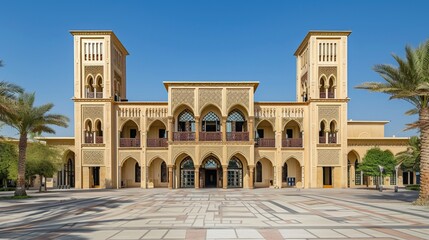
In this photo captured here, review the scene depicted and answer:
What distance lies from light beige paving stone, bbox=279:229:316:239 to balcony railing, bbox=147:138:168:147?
27.9 meters

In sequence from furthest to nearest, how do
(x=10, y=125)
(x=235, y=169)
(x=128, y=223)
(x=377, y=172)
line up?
(x=235, y=169) → (x=377, y=172) → (x=10, y=125) → (x=128, y=223)

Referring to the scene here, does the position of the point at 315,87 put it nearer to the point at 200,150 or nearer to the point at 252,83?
the point at 252,83

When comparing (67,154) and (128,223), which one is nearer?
(128,223)

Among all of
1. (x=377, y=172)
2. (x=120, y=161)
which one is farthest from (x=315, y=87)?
(x=120, y=161)

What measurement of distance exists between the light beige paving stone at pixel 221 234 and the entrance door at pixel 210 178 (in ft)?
95.5

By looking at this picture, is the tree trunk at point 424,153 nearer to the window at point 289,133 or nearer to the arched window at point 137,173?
the window at point 289,133

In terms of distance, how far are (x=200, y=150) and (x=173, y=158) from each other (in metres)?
2.87

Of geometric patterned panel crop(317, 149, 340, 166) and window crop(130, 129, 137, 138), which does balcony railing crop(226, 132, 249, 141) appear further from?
window crop(130, 129, 137, 138)

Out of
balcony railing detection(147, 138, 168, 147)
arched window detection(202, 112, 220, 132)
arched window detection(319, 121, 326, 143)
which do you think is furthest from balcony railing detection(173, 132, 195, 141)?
arched window detection(319, 121, 326, 143)

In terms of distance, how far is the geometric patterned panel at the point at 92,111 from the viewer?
38.4m

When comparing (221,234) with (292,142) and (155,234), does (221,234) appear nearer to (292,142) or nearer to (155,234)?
(155,234)

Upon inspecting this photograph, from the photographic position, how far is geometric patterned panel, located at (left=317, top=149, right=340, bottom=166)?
3812 centimetres

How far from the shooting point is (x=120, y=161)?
128ft

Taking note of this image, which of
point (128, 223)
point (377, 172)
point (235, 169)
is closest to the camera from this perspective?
point (128, 223)
